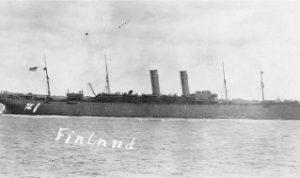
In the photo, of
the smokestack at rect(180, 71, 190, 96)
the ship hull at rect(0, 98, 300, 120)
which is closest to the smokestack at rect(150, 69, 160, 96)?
the ship hull at rect(0, 98, 300, 120)

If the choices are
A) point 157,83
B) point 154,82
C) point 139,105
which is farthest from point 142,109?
point 157,83

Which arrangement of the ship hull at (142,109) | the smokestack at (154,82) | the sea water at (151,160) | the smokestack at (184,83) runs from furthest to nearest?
the smokestack at (184,83), the smokestack at (154,82), the ship hull at (142,109), the sea water at (151,160)

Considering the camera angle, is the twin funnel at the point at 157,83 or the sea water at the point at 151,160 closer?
the sea water at the point at 151,160

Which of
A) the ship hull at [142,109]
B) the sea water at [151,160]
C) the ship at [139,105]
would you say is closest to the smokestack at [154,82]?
the ship at [139,105]

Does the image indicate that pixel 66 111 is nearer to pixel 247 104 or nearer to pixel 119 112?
pixel 119 112

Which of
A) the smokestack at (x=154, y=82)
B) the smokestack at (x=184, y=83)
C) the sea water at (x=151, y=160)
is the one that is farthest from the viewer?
the smokestack at (x=184, y=83)

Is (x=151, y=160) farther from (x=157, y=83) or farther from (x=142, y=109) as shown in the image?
(x=157, y=83)

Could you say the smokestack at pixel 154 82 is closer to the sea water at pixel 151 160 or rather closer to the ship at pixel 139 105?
the ship at pixel 139 105

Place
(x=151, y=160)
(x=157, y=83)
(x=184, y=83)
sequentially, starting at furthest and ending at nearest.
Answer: (x=184, y=83) < (x=157, y=83) < (x=151, y=160)

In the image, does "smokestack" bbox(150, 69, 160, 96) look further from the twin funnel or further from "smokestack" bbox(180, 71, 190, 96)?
"smokestack" bbox(180, 71, 190, 96)
